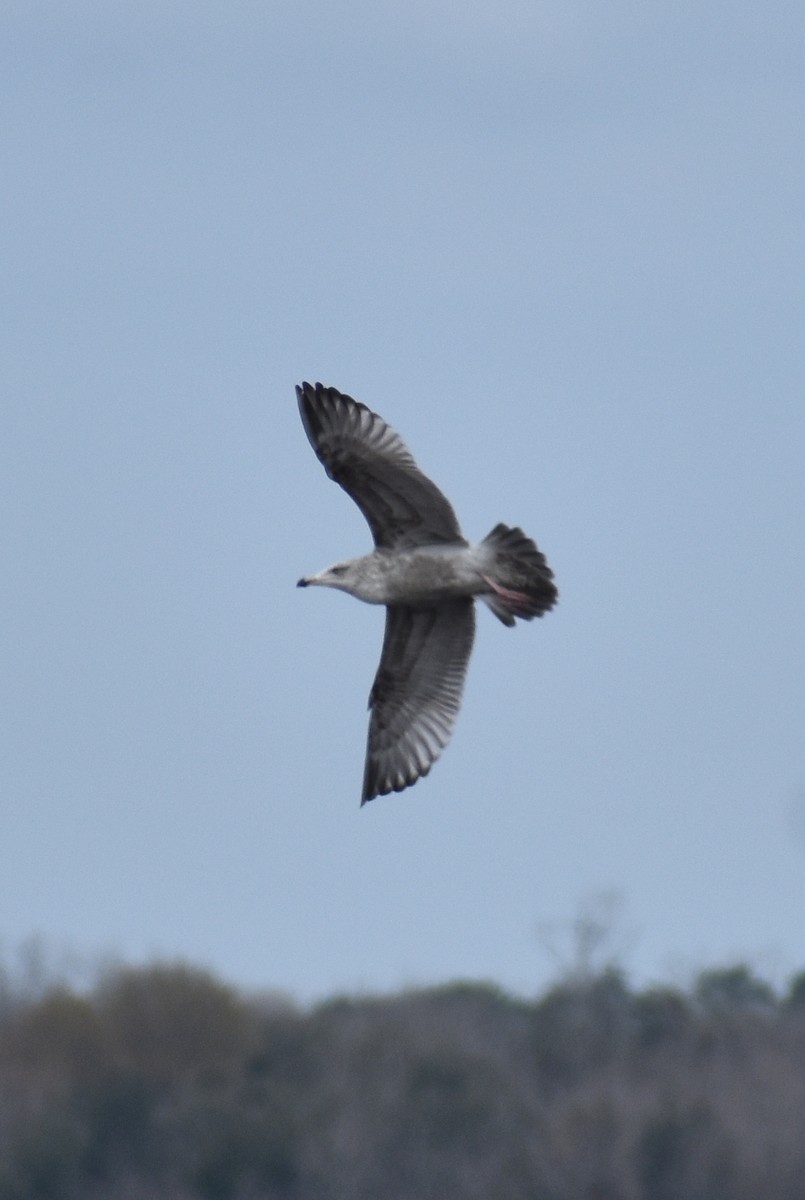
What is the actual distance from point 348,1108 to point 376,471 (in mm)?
35100

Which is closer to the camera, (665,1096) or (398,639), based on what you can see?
(398,639)

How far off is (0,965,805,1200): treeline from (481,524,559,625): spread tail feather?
30.7 meters

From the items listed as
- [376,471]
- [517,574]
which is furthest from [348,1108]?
[376,471]

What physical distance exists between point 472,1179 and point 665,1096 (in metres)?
4.26

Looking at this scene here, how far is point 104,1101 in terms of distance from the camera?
164ft

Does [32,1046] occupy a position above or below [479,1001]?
below

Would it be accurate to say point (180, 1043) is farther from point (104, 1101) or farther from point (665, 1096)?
point (665, 1096)

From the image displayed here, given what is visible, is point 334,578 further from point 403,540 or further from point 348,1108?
point 348,1108

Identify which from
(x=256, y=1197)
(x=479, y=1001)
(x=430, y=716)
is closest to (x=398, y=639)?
(x=430, y=716)

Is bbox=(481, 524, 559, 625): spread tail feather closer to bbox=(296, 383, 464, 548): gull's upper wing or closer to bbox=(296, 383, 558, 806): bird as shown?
bbox=(296, 383, 558, 806): bird

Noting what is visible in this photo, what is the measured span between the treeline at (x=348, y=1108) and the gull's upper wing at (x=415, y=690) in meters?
29.6

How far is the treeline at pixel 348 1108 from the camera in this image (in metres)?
46.9

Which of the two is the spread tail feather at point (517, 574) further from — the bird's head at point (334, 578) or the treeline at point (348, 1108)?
the treeline at point (348, 1108)

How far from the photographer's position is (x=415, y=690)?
1711cm
